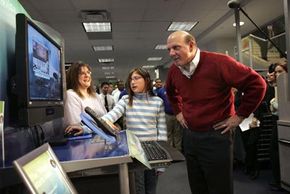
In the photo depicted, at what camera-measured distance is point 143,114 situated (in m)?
2.18

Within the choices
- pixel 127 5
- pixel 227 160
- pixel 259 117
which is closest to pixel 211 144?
pixel 227 160

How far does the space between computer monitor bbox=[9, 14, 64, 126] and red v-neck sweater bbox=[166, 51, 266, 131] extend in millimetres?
820

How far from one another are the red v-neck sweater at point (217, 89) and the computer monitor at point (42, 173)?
1115 mm

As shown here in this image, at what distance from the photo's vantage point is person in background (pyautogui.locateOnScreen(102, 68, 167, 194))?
7.10ft

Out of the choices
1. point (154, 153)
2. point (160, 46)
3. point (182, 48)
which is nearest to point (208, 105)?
point (182, 48)

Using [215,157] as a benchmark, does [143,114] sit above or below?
above

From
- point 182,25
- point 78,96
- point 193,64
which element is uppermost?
point 182,25

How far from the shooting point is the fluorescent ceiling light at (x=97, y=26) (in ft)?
21.9

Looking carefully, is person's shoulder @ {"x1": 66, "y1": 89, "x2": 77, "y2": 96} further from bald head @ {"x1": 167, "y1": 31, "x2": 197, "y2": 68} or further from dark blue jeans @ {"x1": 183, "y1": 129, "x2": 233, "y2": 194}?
dark blue jeans @ {"x1": 183, "y1": 129, "x2": 233, "y2": 194}

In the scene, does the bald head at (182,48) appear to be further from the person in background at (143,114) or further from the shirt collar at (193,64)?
the person in background at (143,114)

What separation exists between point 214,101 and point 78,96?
895 mm

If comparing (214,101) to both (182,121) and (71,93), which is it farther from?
(71,93)

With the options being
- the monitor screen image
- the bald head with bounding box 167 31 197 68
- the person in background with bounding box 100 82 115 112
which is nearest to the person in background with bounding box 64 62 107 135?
the monitor screen image

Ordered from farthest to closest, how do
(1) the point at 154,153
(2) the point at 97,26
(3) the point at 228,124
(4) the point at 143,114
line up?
(2) the point at 97,26 < (4) the point at 143,114 < (3) the point at 228,124 < (1) the point at 154,153
